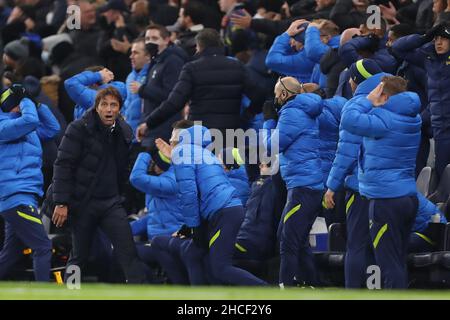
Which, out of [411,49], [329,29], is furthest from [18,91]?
[411,49]

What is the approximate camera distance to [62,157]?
14055mm

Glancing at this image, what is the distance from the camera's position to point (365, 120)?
12531mm

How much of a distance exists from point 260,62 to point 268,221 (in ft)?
11.2

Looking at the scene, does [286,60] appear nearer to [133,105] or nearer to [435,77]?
→ [435,77]

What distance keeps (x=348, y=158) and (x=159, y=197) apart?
115 inches

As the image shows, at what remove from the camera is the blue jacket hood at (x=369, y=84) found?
13.3m

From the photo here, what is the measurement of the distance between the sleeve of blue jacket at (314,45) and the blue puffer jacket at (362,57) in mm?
778

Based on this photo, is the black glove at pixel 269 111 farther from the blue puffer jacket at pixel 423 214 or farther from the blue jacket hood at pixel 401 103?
the blue jacket hood at pixel 401 103

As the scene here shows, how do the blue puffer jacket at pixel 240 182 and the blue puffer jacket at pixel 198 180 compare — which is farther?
the blue puffer jacket at pixel 240 182

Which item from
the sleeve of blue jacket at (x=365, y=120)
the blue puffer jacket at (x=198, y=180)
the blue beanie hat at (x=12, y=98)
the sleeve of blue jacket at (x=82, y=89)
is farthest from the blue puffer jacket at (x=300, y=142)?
the sleeve of blue jacket at (x=82, y=89)

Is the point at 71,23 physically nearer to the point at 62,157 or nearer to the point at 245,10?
the point at 245,10

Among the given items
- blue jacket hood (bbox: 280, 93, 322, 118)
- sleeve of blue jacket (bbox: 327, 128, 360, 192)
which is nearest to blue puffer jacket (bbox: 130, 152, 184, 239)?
blue jacket hood (bbox: 280, 93, 322, 118)

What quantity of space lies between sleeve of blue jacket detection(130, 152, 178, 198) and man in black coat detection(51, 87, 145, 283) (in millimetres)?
1109
